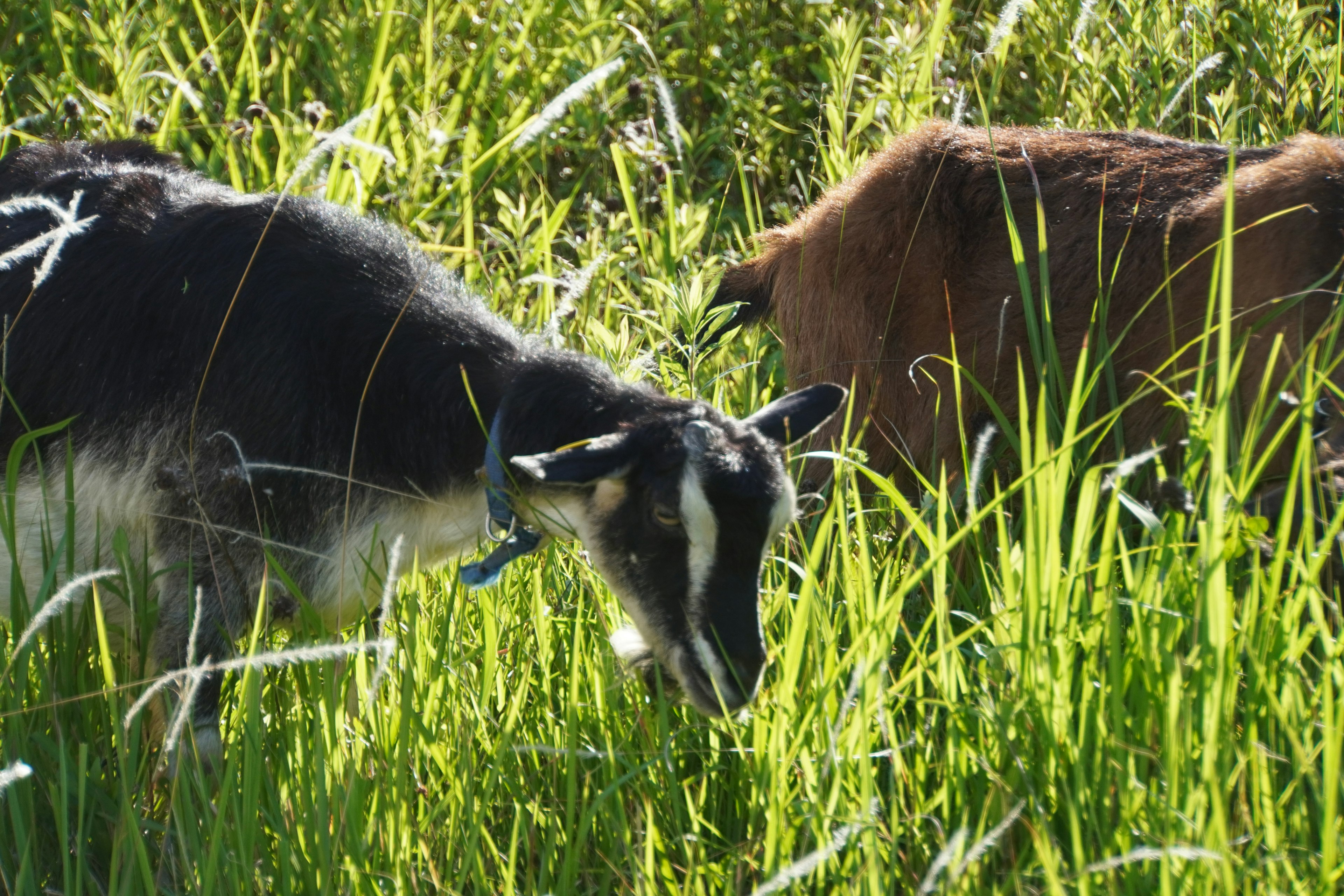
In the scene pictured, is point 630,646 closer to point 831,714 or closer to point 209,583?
point 831,714

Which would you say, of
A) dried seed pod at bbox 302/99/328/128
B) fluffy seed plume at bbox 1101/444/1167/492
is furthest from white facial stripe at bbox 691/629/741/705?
dried seed pod at bbox 302/99/328/128

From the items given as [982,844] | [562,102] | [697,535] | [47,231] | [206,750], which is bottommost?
[206,750]

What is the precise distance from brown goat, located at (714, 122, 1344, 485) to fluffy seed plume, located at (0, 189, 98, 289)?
1.99m

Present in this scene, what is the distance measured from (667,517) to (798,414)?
434mm

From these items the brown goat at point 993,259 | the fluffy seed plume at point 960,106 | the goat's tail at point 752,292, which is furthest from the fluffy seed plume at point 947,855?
the goat's tail at point 752,292

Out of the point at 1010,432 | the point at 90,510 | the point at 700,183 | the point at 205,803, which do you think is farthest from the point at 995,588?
the point at 700,183

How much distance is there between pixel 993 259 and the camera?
3.74 metres

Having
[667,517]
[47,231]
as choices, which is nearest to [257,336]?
[47,231]

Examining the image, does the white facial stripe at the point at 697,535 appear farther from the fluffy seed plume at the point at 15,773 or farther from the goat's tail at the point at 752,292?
the goat's tail at the point at 752,292

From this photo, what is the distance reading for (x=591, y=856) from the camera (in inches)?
91.4

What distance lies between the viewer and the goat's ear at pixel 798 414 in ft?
8.43

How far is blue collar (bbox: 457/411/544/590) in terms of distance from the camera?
2424mm

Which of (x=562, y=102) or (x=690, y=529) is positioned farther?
(x=562, y=102)

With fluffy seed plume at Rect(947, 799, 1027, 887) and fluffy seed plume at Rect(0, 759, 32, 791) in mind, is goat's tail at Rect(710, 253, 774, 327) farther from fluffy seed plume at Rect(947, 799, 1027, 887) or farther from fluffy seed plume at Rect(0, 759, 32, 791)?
fluffy seed plume at Rect(0, 759, 32, 791)
